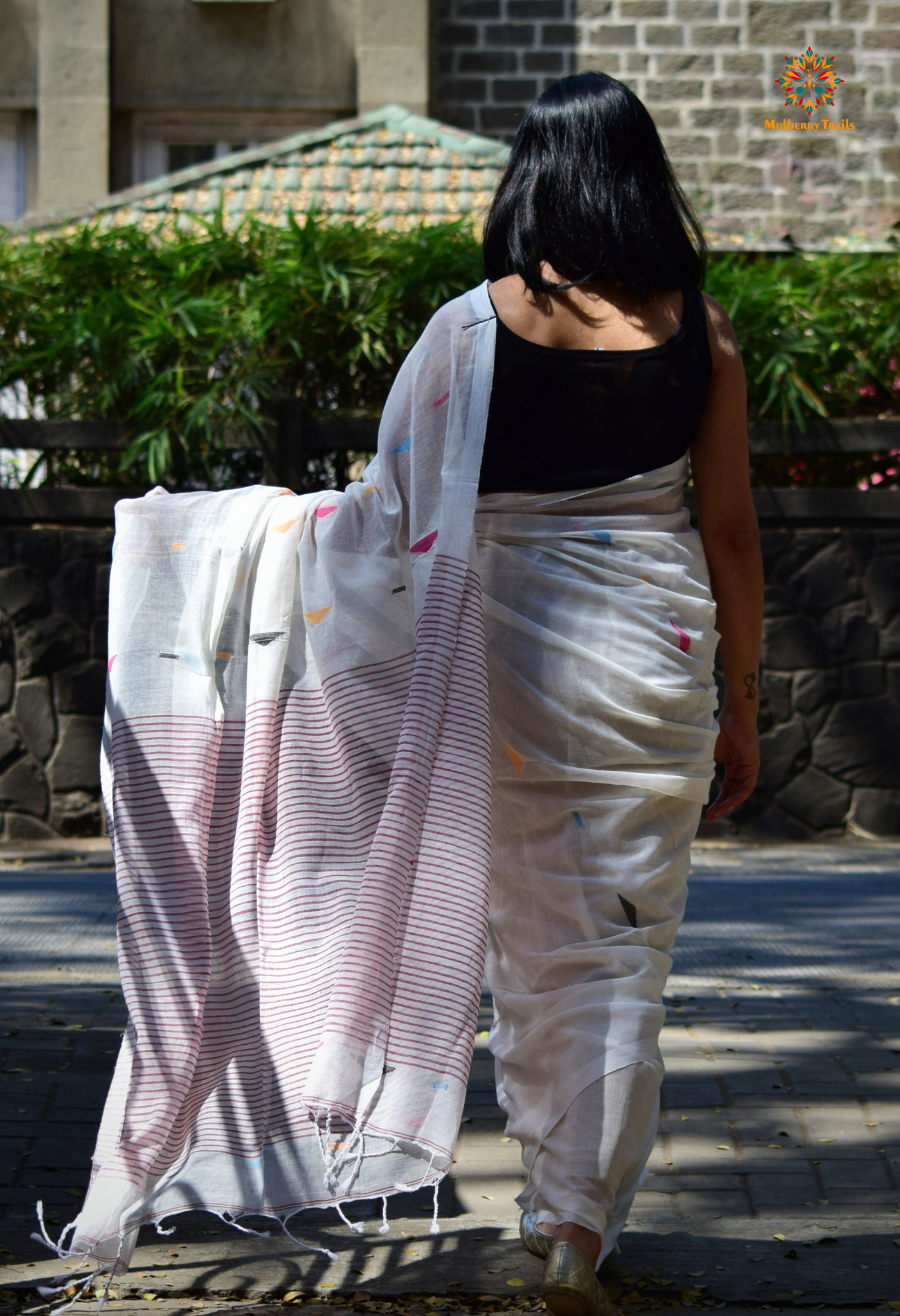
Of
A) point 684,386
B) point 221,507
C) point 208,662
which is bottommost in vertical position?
point 208,662

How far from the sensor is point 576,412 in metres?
2.29

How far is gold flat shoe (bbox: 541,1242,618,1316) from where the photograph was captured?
2100mm

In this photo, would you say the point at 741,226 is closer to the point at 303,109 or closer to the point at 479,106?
the point at 479,106

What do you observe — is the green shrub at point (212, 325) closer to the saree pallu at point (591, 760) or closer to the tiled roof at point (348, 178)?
the tiled roof at point (348, 178)

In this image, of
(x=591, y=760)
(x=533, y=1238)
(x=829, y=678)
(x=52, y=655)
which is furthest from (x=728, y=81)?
(x=533, y=1238)

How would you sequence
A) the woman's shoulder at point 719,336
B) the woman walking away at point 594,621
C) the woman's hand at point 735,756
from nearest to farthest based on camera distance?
1. the woman walking away at point 594,621
2. the woman's shoulder at point 719,336
3. the woman's hand at point 735,756

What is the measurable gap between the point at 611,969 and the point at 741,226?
496 inches

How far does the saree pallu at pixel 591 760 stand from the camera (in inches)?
88.8

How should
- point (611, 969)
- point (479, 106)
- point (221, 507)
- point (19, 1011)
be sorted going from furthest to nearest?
1. point (479, 106)
2. point (19, 1011)
3. point (221, 507)
4. point (611, 969)

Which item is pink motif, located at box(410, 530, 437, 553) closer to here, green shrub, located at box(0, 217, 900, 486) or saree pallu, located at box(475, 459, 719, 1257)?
saree pallu, located at box(475, 459, 719, 1257)

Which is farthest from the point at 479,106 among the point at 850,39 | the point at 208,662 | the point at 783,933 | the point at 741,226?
the point at 208,662

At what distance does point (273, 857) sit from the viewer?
2305 mm

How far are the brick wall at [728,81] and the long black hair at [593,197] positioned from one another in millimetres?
11868

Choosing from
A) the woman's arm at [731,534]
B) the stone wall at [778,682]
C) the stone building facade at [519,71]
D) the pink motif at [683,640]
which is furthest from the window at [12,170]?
the pink motif at [683,640]
